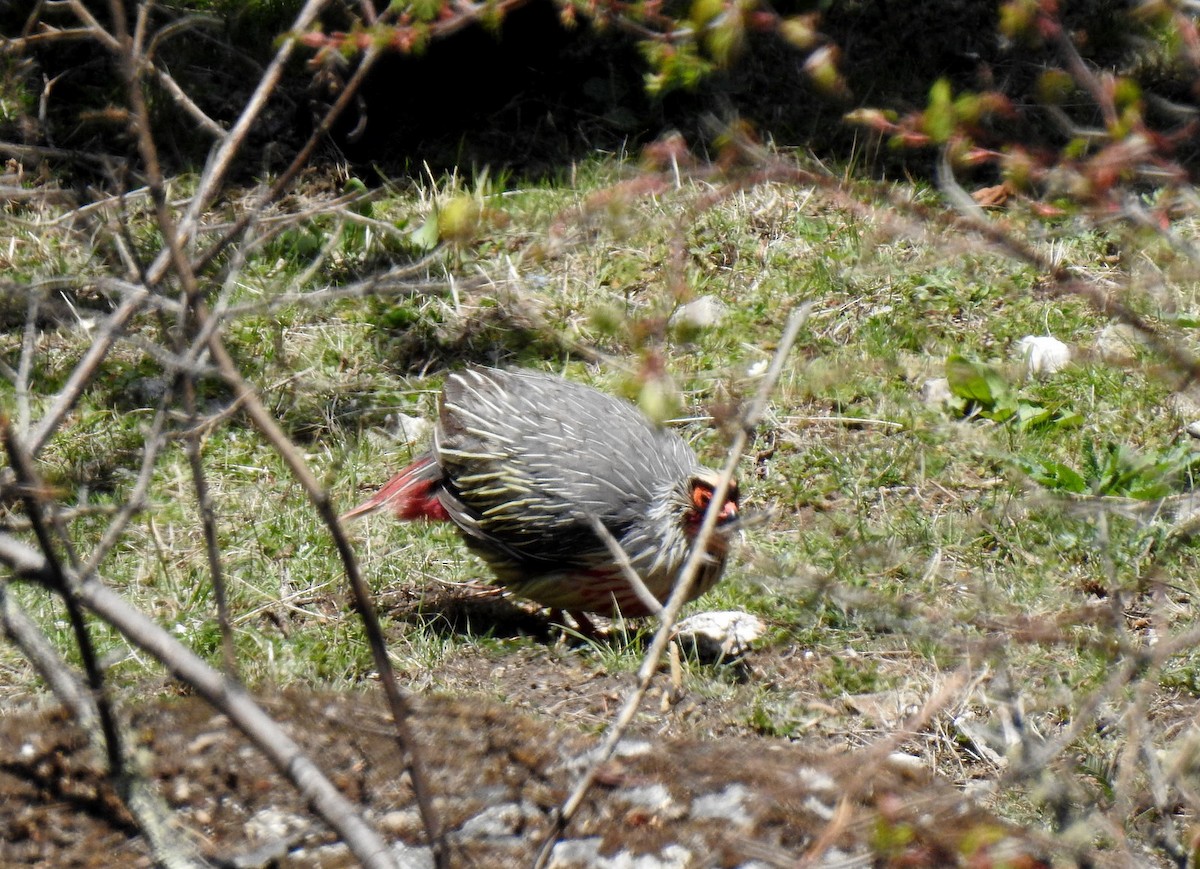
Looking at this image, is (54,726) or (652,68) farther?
(652,68)

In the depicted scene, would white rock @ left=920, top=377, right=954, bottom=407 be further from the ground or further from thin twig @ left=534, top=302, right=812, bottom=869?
thin twig @ left=534, top=302, right=812, bottom=869

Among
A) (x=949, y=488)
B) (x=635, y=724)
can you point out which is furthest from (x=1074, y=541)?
(x=635, y=724)

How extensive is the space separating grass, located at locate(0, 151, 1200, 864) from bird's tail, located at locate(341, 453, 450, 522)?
0.10 metres

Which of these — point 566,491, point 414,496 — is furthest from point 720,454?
point 414,496

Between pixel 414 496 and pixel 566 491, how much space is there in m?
0.66

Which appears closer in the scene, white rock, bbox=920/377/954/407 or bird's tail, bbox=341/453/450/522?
bird's tail, bbox=341/453/450/522

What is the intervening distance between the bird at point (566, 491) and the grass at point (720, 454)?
217 millimetres

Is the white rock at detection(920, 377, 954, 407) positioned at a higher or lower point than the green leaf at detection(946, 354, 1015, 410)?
lower

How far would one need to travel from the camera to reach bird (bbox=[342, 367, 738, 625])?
457cm

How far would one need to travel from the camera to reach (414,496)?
492 centimetres

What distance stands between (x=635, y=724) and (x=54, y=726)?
160cm

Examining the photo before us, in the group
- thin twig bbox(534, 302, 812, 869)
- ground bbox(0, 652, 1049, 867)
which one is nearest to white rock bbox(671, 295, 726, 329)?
ground bbox(0, 652, 1049, 867)

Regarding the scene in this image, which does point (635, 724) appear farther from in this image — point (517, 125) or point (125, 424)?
point (517, 125)

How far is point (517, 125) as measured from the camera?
7.23m
